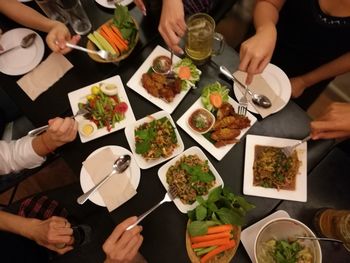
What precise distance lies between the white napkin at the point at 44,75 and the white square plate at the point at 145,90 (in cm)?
37

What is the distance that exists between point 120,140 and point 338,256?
1136 millimetres

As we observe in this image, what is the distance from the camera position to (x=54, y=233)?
1.45 metres

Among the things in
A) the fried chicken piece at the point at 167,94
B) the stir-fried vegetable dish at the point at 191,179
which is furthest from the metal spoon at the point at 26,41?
the stir-fried vegetable dish at the point at 191,179

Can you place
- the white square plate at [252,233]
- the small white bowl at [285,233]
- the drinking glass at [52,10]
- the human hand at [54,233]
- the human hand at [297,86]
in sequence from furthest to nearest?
1. the human hand at [297,86]
2. the drinking glass at [52,10]
3. the human hand at [54,233]
4. the white square plate at [252,233]
5. the small white bowl at [285,233]

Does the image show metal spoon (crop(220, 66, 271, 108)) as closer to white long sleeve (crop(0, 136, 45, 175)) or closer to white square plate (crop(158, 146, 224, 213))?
white square plate (crop(158, 146, 224, 213))

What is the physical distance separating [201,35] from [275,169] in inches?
29.0

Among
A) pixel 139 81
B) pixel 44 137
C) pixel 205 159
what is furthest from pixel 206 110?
pixel 44 137

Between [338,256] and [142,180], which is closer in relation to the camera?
[338,256]

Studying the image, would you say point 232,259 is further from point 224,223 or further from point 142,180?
point 142,180

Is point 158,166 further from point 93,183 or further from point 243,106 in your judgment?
point 243,106

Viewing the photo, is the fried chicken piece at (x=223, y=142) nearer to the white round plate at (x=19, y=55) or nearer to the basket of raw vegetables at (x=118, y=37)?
the basket of raw vegetables at (x=118, y=37)

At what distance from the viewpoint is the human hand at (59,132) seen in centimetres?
144

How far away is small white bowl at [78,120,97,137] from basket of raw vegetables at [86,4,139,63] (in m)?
0.35

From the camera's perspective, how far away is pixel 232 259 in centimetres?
136
